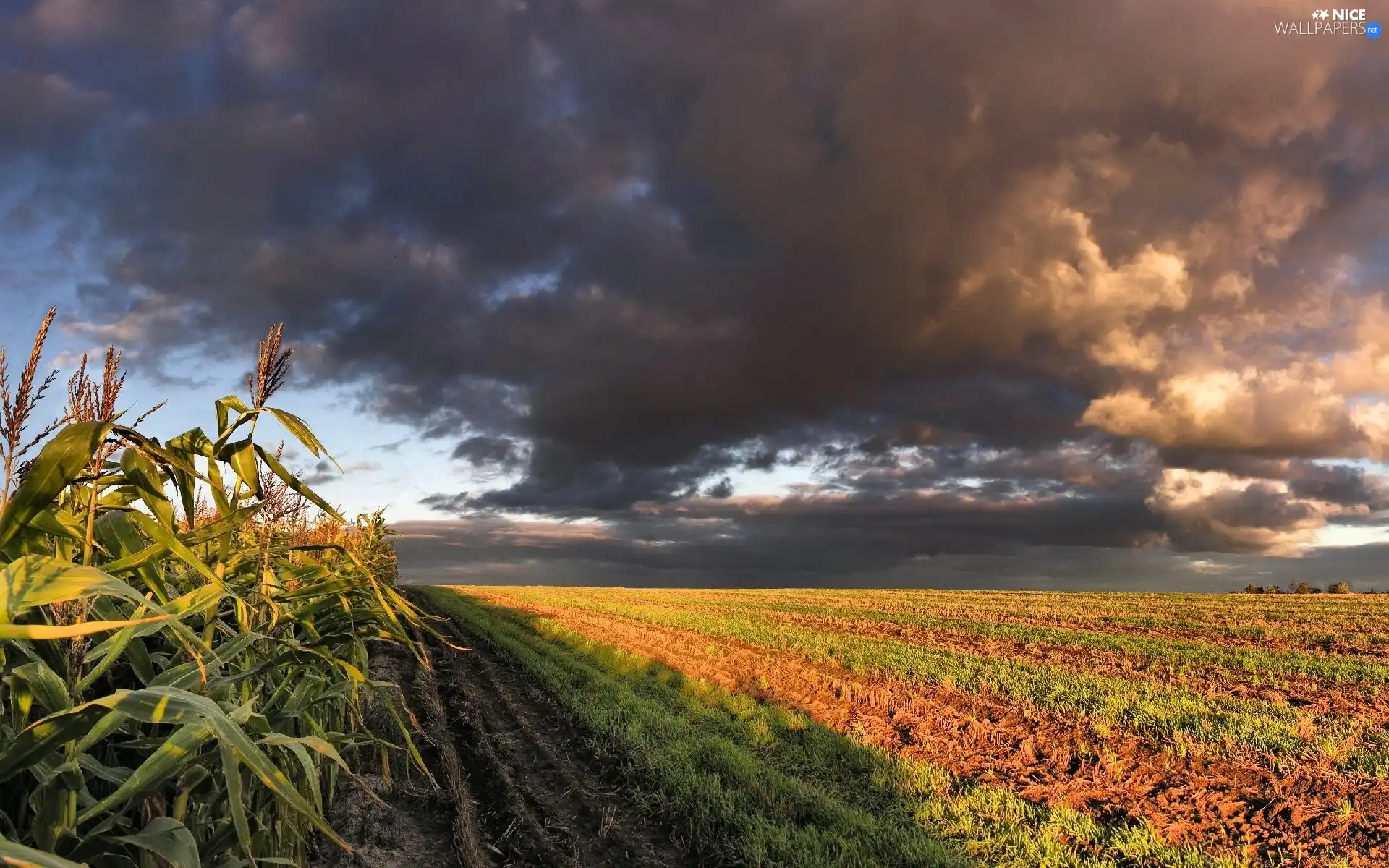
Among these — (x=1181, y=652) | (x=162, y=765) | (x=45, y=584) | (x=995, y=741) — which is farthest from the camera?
(x=1181, y=652)

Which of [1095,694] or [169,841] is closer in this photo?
[169,841]

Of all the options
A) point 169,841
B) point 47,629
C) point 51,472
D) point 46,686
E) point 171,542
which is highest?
point 51,472

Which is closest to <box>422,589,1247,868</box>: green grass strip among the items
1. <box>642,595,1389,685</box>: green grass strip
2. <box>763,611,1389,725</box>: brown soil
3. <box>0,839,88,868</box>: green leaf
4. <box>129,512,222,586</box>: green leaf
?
<box>129,512,222,586</box>: green leaf

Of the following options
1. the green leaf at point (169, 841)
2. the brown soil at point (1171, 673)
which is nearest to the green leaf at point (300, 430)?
the green leaf at point (169, 841)

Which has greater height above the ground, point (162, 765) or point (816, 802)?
point (162, 765)

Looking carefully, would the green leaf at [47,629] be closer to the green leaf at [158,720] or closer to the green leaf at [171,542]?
the green leaf at [158,720]

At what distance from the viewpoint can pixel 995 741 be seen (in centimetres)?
955

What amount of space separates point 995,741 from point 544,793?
19.1 ft

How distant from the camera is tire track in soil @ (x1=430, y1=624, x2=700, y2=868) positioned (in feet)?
20.5

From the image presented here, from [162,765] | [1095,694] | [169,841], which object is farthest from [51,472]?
[1095,694]

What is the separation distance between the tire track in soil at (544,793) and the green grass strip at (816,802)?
336 mm

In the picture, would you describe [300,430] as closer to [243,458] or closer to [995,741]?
[243,458]

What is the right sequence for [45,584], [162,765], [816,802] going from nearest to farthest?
[45,584]
[162,765]
[816,802]

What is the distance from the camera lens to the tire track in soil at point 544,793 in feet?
20.5
